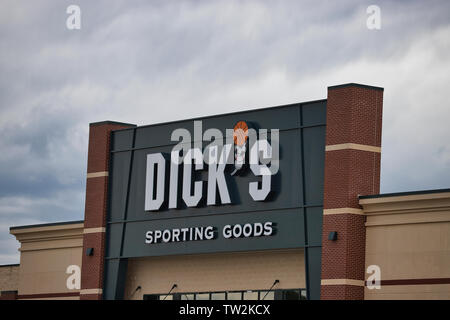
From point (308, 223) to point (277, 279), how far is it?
3.07 metres

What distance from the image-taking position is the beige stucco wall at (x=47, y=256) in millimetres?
52688

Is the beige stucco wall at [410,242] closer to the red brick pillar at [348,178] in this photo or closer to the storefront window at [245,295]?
the red brick pillar at [348,178]

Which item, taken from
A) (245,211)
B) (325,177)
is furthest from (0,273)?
(325,177)

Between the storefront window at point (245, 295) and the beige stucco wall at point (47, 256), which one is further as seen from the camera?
the beige stucco wall at point (47, 256)

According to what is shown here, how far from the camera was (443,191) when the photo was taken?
1570 inches

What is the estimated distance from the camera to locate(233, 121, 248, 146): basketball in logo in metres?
45.5

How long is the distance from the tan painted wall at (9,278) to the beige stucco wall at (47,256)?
14.9 ft

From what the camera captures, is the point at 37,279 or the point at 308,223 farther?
the point at 37,279

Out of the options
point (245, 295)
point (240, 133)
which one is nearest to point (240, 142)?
point (240, 133)

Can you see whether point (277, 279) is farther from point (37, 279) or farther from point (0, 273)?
point (0, 273)

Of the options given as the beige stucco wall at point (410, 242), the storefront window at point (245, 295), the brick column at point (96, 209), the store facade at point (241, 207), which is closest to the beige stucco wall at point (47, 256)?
the store facade at point (241, 207)

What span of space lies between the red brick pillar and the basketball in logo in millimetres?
4173

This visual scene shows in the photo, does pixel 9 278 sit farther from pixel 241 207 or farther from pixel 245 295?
pixel 241 207

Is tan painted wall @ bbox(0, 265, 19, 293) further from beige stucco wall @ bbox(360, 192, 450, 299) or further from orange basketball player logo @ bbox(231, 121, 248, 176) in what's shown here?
beige stucco wall @ bbox(360, 192, 450, 299)
